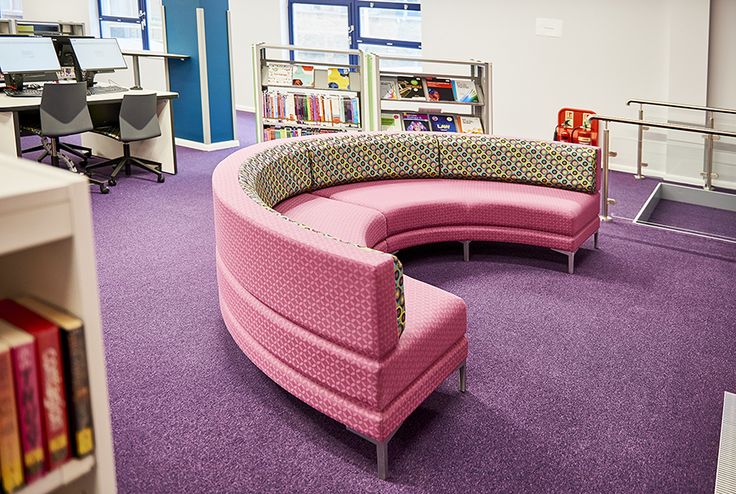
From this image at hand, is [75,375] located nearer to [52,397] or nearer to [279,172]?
[52,397]

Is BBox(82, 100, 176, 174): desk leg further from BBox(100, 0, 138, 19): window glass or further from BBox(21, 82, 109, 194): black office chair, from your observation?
BBox(100, 0, 138, 19): window glass

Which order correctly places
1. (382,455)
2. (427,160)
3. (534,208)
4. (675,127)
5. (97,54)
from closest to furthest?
(382,455) → (534,208) → (427,160) → (675,127) → (97,54)

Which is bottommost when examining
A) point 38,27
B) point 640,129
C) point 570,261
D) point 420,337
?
point 570,261

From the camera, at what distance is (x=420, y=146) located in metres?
4.71

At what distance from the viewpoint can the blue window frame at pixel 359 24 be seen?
9688mm

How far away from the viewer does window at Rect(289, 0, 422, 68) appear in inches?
381

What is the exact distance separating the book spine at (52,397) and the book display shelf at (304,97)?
16.4 feet

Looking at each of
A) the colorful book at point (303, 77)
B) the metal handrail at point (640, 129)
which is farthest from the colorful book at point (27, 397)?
the colorful book at point (303, 77)

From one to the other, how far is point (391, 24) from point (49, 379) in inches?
371

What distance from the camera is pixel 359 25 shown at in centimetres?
1008

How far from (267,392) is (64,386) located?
176 centimetres

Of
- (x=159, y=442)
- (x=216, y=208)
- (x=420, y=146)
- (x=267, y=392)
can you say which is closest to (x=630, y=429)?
(x=267, y=392)

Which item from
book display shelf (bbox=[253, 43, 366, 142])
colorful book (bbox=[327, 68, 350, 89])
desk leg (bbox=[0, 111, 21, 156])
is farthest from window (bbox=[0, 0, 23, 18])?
colorful book (bbox=[327, 68, 350, 89])

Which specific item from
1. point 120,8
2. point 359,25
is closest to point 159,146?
point 359,25
